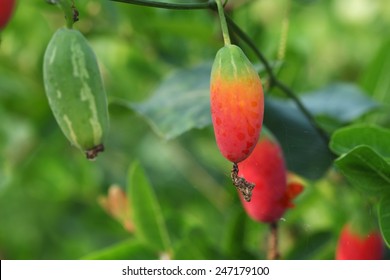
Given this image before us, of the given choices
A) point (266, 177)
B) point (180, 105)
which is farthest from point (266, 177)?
point (180, 105)

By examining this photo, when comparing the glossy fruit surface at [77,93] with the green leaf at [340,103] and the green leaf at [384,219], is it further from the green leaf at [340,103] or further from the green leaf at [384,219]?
the green leaf at [340,103]

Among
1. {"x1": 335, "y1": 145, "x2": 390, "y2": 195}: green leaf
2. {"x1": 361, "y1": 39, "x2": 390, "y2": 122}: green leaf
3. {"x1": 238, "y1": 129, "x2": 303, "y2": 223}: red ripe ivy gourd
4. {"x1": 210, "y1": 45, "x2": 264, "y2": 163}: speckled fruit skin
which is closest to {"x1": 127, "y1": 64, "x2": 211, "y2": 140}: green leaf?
{"x1": 238, "y1": 129, "x2": 303, "y2": 223}: red ripe ivy gourd

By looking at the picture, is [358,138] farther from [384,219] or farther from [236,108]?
[236,108]

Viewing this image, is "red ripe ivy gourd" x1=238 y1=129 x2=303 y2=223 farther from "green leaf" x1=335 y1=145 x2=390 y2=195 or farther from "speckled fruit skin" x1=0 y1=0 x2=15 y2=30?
"speckled fruit skin" x1=0 y1=0 x2=15 y2=30

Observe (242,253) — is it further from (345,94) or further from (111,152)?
(111,152)

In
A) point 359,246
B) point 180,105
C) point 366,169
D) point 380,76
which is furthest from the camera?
point 380,76

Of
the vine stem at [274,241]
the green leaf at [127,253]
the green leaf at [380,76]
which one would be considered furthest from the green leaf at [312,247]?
the green leaf at [380,76]

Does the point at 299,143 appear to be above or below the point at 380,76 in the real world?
above
